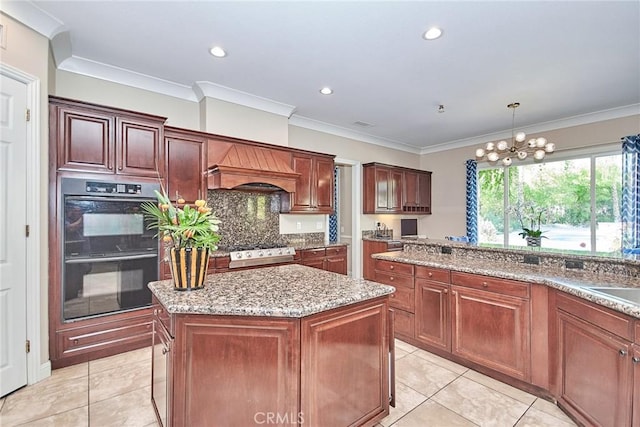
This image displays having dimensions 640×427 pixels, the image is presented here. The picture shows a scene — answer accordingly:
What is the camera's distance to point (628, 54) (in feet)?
9.57

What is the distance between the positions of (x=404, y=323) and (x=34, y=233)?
11.3ft

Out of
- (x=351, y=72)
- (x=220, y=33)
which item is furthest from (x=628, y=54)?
(x=220, y=33)

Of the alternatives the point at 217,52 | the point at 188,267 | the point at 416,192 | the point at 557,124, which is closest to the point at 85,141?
the point at 217,52

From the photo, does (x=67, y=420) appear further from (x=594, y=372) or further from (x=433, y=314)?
(x=594, y=372)

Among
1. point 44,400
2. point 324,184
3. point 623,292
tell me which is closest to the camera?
point 623,292

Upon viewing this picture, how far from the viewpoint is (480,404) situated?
2.17 m

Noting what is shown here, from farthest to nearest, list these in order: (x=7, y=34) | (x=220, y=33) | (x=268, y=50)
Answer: (x=268, y=50), (x=220, y=33), (x=7, y=34)

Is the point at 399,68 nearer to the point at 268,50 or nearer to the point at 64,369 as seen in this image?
the point at 268,50

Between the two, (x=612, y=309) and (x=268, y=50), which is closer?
(x=612, y=309)

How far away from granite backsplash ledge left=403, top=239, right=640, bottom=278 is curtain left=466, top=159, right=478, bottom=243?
122 inches

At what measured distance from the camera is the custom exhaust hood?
356 centimetres

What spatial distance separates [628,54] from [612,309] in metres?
2.82

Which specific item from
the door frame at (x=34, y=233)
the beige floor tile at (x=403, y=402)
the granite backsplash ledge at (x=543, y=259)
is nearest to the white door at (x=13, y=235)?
the door frame at (x=34, y=233)

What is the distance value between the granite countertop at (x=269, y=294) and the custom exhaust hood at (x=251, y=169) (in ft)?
5.45
